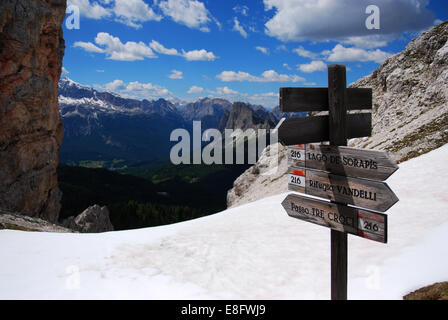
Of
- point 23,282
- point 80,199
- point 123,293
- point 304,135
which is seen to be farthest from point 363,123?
point 80,199

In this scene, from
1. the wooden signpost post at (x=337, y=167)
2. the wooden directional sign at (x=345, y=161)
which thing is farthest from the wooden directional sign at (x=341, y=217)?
the wooden directional sign at (x=345, y=161)

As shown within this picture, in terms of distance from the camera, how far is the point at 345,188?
6523mm

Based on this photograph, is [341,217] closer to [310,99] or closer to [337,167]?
[337,167]

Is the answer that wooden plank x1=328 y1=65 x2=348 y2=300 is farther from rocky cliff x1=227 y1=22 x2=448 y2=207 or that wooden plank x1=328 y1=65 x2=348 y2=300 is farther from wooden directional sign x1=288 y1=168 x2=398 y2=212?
rocky cliff x1=227 y1=22 x2=448 y2=207

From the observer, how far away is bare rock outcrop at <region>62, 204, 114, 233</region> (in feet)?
228

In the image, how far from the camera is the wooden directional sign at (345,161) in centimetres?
594

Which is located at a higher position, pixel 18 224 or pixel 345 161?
pixel 345 161

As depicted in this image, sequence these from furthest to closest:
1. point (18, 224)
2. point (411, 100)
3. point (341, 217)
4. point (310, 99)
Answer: point (411, 100) < point (18, 224) < point (310, 99) < point (341, 217)

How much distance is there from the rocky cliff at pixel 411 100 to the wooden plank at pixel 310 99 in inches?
847

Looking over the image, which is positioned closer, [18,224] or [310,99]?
[310,99]

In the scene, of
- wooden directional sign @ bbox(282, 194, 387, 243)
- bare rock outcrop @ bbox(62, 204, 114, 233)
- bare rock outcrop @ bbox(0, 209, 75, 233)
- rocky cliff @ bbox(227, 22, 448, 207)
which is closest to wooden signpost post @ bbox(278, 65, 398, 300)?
wooden directional sign @ bbox(282, 194, 387, 243)

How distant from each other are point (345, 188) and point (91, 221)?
74580mm

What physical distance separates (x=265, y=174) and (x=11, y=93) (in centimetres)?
4741

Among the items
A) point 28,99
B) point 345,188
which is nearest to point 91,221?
point 28,99
